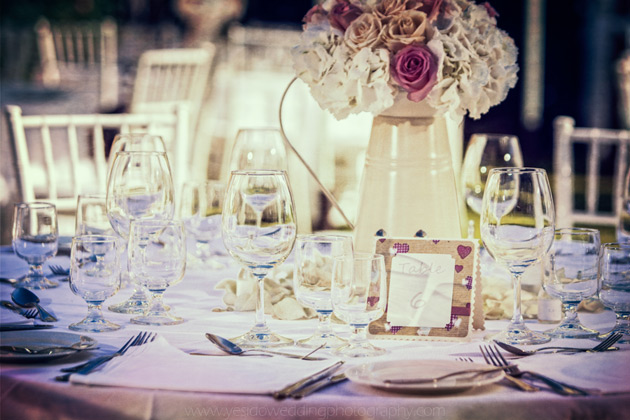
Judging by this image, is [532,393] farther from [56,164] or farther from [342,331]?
[56,164]

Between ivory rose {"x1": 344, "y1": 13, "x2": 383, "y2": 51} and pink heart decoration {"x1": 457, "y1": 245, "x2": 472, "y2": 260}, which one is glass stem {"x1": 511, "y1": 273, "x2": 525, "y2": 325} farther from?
ivory rose {"x1": 344, "y1": 13, "x2": 383, "y2": 51}

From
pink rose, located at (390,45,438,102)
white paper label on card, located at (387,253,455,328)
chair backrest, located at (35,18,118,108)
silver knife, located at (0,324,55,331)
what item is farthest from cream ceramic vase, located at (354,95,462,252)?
chair backrest, located at (35,18,118,108)

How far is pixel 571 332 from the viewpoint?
4.11 ft

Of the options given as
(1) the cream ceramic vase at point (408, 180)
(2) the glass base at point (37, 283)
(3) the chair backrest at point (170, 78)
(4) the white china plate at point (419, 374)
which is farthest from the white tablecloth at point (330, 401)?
(3) the chair backrest at point (170, 78)

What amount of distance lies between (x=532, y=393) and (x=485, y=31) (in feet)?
2.13

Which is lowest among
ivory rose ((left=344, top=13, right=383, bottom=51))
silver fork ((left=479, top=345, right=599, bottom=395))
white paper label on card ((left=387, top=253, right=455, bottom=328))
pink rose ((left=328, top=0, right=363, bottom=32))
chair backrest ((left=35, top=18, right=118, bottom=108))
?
silver fork ((left=479, top=345, right=599, bottom=395))

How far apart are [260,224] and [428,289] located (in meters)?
0.24

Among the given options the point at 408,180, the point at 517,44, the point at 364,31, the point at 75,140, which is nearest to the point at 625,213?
the point at 408,180

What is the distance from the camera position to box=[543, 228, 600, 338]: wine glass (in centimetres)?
124

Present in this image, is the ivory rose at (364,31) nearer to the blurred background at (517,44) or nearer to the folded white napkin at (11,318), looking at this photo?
the folded white napkin at (11,318)

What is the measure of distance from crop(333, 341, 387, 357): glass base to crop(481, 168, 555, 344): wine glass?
Result: 0.19 metres

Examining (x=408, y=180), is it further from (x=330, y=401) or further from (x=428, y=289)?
(x=330, y=401)

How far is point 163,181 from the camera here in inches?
60.4

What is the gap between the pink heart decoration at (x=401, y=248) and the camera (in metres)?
1.24
